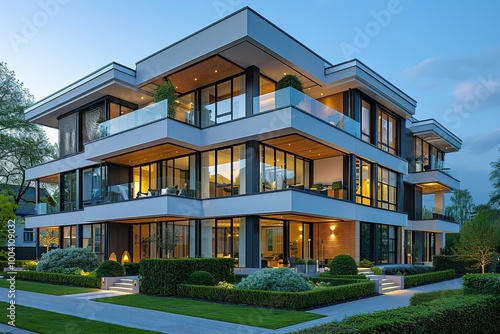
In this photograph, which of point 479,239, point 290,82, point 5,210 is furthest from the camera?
point 479,239

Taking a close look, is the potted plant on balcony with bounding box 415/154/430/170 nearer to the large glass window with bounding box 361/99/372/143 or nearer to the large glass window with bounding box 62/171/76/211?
the large glass window with bounding box 361/99/372/143

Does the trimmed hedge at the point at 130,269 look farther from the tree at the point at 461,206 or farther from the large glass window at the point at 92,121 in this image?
the tree at the point at 461,206

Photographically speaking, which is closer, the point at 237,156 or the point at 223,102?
the point at 237,156

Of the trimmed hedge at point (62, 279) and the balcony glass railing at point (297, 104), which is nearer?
the trimmed hedge at point (62, 279)

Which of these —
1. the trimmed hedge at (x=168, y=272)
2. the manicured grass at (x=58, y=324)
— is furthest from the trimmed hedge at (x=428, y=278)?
the manicured grass at (x=58, y=324)

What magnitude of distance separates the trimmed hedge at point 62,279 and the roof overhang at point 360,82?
53.6 ft

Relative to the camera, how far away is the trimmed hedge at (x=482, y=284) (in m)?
11.1

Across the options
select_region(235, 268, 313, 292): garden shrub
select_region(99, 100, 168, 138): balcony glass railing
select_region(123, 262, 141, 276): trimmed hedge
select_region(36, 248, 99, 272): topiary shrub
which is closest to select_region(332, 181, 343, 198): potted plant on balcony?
select_region(99, 100, 168, 138): balcony glass railing

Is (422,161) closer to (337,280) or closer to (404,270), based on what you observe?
(404,270)

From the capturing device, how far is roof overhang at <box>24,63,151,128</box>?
27.3 meters

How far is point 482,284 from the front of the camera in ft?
37.4

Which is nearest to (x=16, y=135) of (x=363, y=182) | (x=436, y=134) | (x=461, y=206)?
(x=363, y=182)

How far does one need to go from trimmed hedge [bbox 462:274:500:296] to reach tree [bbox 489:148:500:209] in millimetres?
Result: 42087

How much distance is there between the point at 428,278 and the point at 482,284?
1420 cm
